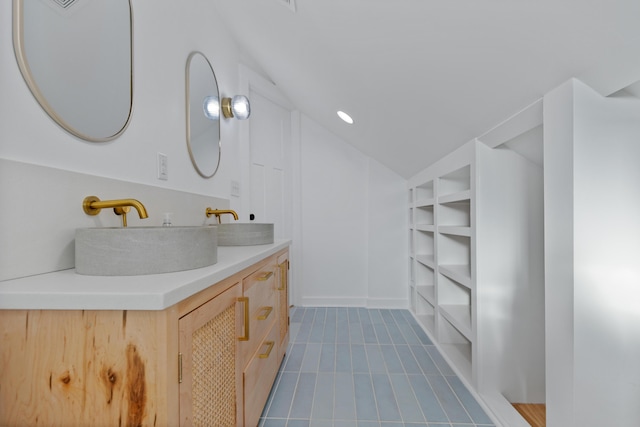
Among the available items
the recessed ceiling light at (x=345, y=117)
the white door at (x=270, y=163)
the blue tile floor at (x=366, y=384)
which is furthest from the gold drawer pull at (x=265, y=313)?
the recessed ceiling light at (x=345, y=117)

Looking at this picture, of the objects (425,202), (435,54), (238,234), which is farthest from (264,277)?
(425,202)

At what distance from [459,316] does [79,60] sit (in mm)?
2199

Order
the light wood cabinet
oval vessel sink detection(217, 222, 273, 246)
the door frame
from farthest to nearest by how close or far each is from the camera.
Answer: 1. the door frame
2. the light wood cabinet
3. oval vessel sink detection(217, 222, 273, 246)

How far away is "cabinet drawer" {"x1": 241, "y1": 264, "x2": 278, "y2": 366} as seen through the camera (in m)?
1.10

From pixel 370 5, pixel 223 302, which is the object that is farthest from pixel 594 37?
pixel 223 302

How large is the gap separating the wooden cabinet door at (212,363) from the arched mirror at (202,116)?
98cm

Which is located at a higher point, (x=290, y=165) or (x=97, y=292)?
(x=290, y=165)

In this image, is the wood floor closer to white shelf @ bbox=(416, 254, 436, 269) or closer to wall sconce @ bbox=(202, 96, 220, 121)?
white shelf @ bbox=(416, 254, 436, 269)

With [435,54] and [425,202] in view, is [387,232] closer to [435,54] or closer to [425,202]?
[425,202]

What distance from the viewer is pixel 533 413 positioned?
56.4 inches

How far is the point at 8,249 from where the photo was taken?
67 cm

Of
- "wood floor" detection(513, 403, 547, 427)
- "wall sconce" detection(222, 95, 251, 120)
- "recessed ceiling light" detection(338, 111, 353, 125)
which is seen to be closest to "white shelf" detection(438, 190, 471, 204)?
"recessed ceiling light" detection(338, 111, 353, 125)

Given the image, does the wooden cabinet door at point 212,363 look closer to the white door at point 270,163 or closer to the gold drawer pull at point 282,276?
the gold drawer pull at point 282,276

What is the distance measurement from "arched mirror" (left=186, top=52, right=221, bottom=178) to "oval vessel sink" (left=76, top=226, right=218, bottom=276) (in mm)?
974
